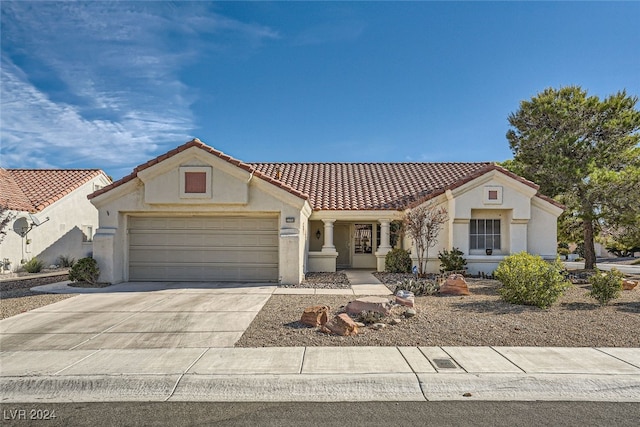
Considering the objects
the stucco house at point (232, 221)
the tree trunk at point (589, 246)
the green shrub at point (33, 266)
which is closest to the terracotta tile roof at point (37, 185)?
the green shrub at point (33, 266)

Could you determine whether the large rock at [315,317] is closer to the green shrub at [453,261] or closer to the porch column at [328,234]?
the green shrub at [453,261]

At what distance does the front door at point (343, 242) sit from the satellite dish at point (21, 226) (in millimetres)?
13969

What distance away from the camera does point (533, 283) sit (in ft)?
31.8

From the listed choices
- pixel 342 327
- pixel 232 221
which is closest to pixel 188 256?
pixel 232 221

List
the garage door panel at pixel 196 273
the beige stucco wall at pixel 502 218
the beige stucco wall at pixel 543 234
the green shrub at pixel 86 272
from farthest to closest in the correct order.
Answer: the beige stucco wall at pixel 543 234 < the beige stucco wall at pixel 502 218 < the garage door panel at pixel 196 273 < the green shrub at pixel 86 272

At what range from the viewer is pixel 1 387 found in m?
5.28

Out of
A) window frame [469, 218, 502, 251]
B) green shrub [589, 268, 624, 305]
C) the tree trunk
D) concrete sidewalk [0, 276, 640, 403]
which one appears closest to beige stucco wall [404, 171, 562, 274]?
window frame [469, 218, 502, 251]

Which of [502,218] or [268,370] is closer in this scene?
[268,370]

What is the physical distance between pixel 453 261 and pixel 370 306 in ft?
26.6

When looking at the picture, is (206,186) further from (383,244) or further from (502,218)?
(502,218)

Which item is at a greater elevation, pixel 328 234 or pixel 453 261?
pixel 328 234

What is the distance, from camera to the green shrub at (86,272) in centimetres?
1305

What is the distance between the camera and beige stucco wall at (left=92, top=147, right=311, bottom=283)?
1327 cm

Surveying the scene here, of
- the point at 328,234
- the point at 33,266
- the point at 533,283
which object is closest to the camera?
the point at 533,283
